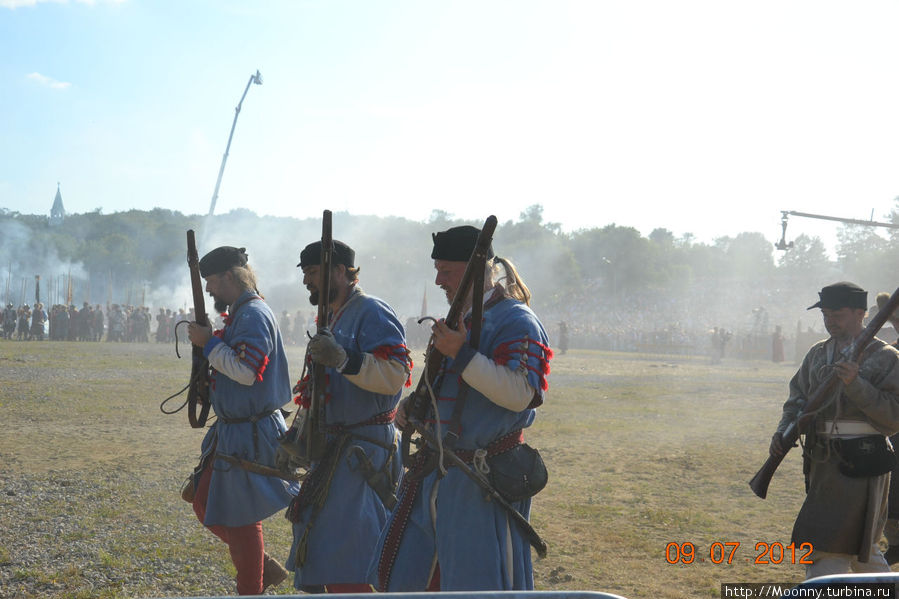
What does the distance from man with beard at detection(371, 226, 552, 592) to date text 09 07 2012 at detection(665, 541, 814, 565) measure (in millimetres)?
A: 3210

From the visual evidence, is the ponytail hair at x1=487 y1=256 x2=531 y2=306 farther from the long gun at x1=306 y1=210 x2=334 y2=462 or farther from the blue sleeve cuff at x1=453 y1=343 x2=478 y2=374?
the long gun at x1=306 y1=210 x2=334 y2=462

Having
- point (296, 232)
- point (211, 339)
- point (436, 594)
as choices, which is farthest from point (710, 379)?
point (296, 232)

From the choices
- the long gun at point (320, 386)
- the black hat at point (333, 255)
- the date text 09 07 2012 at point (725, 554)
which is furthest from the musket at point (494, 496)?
the date text 09 07 2012 at point (725, 554)

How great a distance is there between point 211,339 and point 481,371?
6.33 ft

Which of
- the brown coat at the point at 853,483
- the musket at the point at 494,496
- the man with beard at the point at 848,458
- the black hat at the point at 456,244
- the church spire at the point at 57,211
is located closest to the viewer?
the musket at the point at 494,496

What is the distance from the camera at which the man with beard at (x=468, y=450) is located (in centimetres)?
319

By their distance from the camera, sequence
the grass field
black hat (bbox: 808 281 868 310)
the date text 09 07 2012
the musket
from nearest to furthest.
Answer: the musket, black hat (bbox: 808 281 868 310), the grass field, the date text 09 07 2012

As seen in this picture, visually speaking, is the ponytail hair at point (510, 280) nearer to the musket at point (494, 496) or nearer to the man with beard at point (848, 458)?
the musket at point (494, 496)

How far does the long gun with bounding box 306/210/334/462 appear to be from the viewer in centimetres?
388

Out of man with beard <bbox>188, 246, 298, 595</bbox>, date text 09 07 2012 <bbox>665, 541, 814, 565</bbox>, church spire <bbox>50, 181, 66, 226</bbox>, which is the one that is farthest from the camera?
church spire <bbox>50, 181, 66, 226</bbox>

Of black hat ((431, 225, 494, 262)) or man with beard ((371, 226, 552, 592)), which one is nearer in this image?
man with beard ((371, 226, 552, 592))

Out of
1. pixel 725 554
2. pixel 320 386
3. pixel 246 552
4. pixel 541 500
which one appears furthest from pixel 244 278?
pixel 541 500

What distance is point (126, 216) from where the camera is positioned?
11394 cm

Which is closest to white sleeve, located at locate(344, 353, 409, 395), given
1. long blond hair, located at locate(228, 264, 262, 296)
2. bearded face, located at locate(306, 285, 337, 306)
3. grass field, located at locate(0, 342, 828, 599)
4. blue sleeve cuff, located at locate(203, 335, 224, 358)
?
bearded face, located at locate(306, 285, 337, 306)
